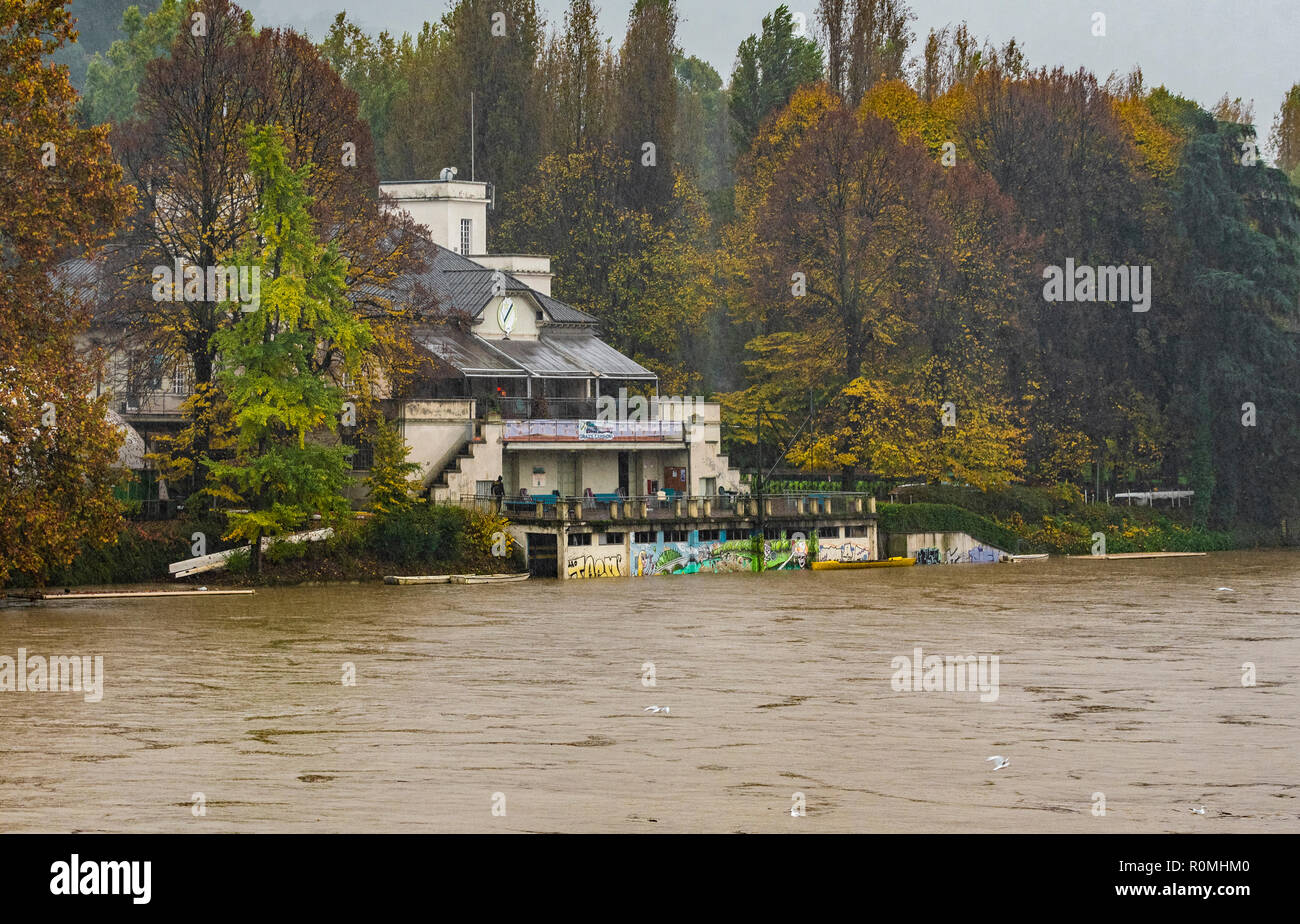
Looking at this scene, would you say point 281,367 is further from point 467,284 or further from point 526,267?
point 526,267

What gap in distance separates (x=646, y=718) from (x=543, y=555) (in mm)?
34536

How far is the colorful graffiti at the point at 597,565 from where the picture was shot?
65.4 metres

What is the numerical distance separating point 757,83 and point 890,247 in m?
23.4

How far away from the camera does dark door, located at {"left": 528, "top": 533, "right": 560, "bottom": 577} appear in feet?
215

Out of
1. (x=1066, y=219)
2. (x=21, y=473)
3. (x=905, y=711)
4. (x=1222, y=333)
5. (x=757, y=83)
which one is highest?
(x=757, y=83)

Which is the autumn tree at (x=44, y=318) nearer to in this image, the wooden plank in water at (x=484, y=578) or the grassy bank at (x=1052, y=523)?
the wooden plank in water at (x=484, y=578)

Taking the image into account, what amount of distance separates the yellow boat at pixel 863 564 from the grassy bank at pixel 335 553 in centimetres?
1249

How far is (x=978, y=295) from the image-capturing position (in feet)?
271

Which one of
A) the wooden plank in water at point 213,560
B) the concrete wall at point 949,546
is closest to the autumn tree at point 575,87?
the concrete wall at point 949,546

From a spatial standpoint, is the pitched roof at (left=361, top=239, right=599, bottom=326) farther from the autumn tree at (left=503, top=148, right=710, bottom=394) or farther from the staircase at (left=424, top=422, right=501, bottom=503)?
the staircase at (left=424, top=422, right=501, bottom=503)

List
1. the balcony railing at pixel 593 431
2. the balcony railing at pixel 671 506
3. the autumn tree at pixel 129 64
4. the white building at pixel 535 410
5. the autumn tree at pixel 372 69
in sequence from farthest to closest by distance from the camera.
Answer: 1. the autumn tree at pixel 129 64
2. the autumn tree at pixel 372 69
3. the balcony railing at pixel 593 431
4. the white building at pixel 535 410
5. the balcony railing at pixel 671 506
